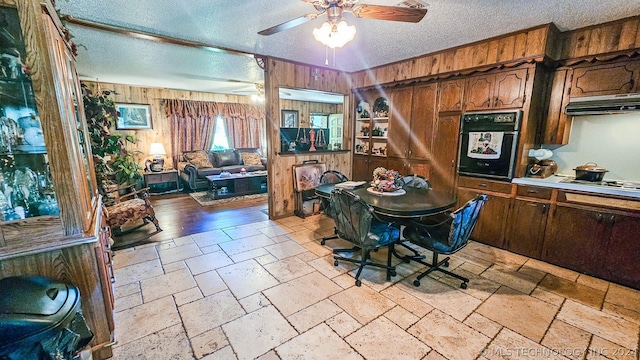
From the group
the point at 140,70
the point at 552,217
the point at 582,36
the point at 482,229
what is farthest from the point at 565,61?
the point at 140,70

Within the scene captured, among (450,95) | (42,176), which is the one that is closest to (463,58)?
(450,95)

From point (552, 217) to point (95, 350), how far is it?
403cm

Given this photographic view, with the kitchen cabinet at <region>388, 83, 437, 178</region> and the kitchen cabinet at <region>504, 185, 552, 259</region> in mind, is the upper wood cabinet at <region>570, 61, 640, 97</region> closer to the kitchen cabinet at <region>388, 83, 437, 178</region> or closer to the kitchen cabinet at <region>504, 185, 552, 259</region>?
the kitchen cabinet at <region>504, 185, 552, 259</region>

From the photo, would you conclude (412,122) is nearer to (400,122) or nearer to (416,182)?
(400,122)

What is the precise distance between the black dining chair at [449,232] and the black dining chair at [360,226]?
219 mm

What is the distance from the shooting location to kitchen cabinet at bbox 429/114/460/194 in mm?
3492

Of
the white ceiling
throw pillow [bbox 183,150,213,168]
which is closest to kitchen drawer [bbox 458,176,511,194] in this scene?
the white ceiling

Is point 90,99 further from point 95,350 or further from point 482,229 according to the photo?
point 482,229

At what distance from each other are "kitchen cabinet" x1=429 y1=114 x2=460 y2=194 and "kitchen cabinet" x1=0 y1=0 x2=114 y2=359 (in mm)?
3717

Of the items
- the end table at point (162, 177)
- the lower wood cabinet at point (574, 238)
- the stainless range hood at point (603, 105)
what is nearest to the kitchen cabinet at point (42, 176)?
the lower wood cabinet at point (574, 238)

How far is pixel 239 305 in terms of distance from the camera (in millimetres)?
2129

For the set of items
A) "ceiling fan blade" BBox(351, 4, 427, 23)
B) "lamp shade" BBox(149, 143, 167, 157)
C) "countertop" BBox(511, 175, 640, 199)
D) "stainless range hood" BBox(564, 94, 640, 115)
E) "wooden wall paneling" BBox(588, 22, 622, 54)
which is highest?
"wooden wall paneling" BBox(588, 22, 622, 54)

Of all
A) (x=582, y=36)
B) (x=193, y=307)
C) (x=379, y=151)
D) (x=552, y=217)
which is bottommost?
(x=193, y=307)

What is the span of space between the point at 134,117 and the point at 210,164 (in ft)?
6.47
